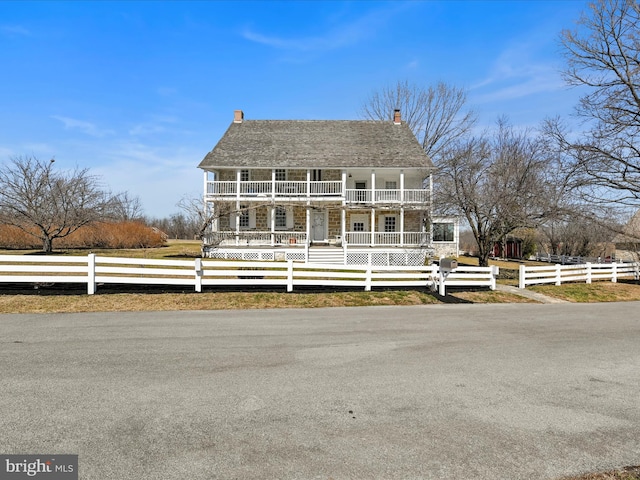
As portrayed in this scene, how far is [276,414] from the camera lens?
3.93m

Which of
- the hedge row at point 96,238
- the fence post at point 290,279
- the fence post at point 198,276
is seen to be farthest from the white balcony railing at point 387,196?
the hedge row at point 96,238

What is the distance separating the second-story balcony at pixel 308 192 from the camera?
1009 inches

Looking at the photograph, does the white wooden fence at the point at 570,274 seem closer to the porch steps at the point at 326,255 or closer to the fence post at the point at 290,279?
the fence post at the point at 290,279

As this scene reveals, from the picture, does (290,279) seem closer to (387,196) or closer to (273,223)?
(273,223)

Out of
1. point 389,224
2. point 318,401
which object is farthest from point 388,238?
point 318,401

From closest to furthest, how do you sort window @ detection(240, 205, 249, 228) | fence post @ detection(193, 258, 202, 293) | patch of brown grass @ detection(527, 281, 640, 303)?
1. fence post @ detection(193, 258, 202, 293)
2. patch of brown grass @ detection(527, 281, 640, 303)
3. window @ detection(240, 205, 249, 228)

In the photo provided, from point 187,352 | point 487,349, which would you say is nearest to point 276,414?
point 187,352

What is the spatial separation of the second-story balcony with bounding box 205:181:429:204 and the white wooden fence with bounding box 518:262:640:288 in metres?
9.68

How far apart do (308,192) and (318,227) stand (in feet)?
10.0

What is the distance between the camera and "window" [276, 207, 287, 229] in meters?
27.2

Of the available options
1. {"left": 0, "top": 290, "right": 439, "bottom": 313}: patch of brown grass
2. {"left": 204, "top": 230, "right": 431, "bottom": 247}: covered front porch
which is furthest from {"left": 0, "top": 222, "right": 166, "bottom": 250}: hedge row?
{"left": 0, "top": 290, "right": 439, "bottom": 313}: patch of brown grass

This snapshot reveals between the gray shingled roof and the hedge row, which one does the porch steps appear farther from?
the hedge row

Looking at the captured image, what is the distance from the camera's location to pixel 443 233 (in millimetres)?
35969

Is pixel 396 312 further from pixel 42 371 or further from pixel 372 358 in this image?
pixel 42 371
